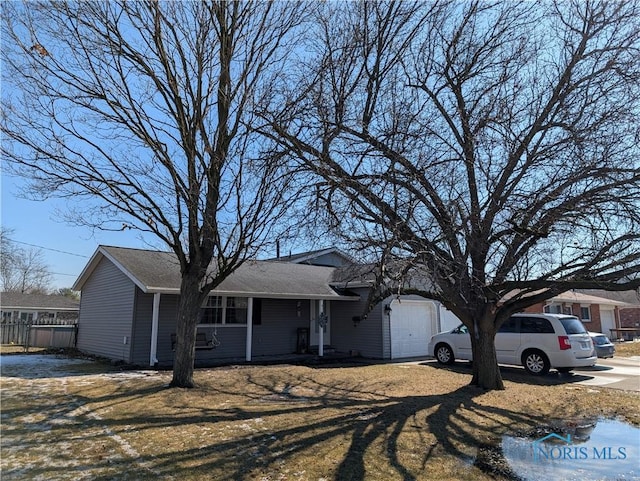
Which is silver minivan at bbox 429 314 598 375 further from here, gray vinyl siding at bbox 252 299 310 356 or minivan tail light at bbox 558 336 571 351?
gray vinyl siding at bbox 252 299 310 356

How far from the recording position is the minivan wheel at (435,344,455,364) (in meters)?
14.4

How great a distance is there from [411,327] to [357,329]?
2.35 m

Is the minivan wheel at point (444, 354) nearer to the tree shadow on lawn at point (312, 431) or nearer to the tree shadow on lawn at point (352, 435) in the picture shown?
the tree shadow on lawn at point (312, 431)

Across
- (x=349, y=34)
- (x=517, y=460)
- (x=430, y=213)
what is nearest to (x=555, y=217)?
(x=430, y=213)

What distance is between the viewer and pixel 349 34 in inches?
355

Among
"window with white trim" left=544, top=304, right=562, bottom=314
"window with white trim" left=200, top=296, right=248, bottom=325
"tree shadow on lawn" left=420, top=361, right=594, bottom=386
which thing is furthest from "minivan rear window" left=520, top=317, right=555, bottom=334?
"window with white trim" left=544, top=304, right=562, bottom=314

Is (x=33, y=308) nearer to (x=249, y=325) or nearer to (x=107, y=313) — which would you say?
(x=107, y=313)

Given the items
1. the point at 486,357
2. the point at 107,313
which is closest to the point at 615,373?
the point at 486,357

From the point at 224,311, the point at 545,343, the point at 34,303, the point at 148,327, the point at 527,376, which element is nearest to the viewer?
the point at 527,376

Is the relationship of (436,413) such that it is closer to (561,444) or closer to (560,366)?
(561,444)

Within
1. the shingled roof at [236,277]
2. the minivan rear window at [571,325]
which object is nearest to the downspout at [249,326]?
the shingled roof at [236,277]

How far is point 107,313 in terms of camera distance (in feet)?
50.2

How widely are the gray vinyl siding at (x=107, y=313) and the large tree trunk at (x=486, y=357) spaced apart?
1011cm

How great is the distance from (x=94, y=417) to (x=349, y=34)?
8625 millimetres
